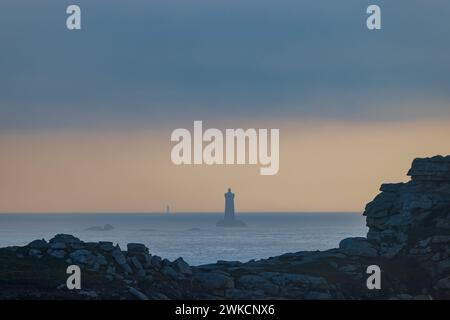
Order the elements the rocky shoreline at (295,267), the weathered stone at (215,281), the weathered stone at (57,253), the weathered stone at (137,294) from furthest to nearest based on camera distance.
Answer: the weathered stone at (57,253)
the weathered stone at (215,281)
the rocky shoreline at (295,267)
the weathered stone at (137,294)

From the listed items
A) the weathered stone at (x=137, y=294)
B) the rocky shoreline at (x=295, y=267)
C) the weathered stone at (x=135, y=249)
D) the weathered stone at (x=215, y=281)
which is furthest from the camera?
the weathered stone at (x=135, y=249)

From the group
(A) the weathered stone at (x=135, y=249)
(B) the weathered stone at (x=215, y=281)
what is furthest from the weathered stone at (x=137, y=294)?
(A) the weathered stone at (x=135, y=249)

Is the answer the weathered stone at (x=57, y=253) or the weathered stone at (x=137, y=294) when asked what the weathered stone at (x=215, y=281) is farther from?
the weathered stone at (x=57, y=253)

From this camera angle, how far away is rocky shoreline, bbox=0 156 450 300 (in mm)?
66500

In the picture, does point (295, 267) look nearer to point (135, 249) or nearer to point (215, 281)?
point (215, 281)

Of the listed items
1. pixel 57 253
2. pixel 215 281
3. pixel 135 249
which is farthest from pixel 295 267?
pixel 57 253

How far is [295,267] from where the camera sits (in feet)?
253

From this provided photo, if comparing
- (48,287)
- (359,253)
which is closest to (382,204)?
(359,253)

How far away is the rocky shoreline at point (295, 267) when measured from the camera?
66500 millimetres

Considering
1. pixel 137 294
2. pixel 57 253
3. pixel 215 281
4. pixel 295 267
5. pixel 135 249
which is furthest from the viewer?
pixel 295 267
